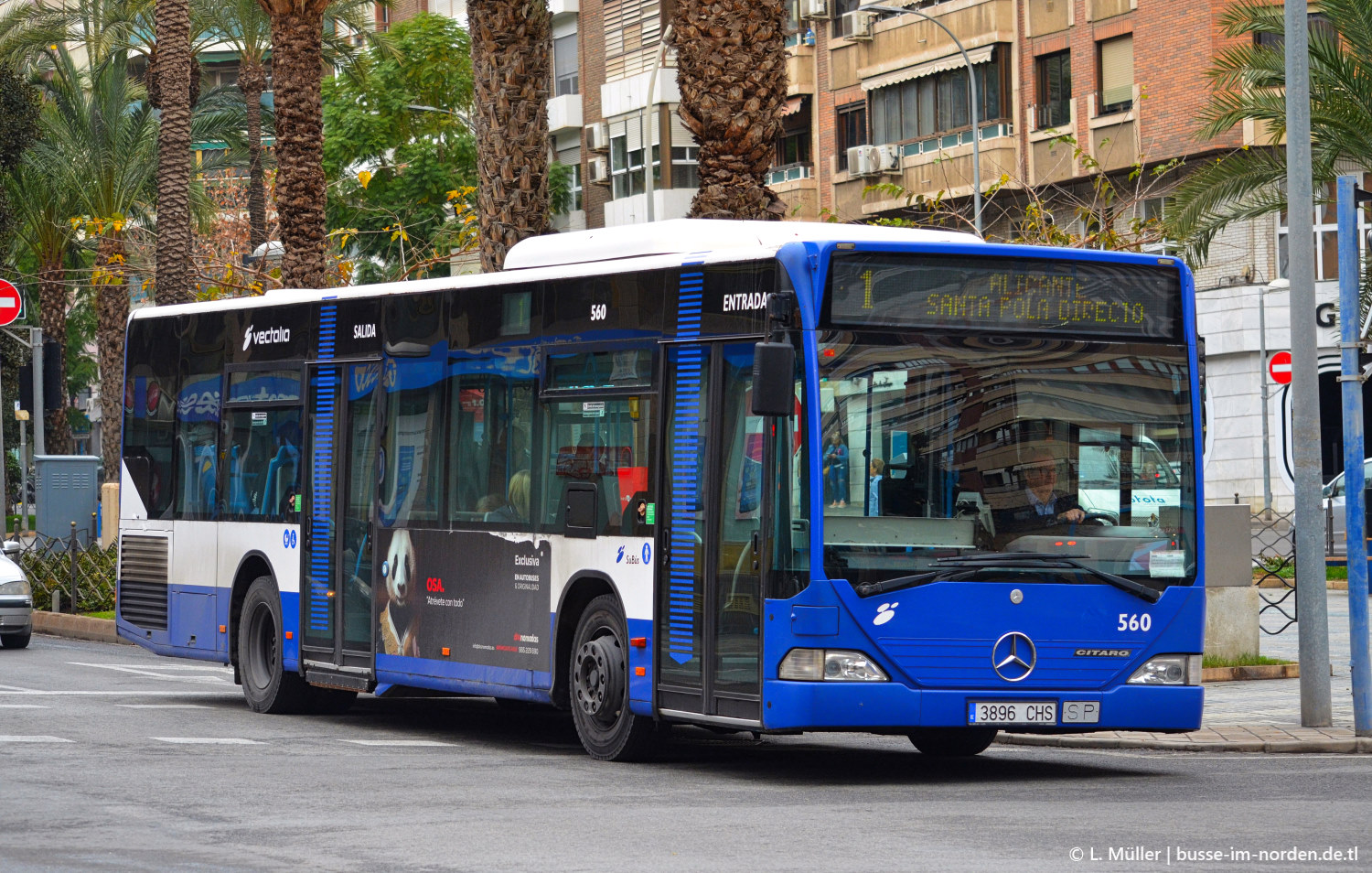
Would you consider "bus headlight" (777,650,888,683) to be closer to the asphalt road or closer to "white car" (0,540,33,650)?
the asphalt road

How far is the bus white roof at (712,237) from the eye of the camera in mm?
12484

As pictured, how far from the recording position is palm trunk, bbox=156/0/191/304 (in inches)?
1287

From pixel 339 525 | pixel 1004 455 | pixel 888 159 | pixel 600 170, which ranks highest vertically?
pixel 600 170

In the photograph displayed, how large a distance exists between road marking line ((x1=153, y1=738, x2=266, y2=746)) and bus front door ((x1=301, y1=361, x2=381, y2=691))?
137 centimetres

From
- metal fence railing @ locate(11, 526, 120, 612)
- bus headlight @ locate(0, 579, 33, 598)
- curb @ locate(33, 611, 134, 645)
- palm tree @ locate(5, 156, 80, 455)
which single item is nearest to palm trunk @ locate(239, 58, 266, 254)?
palm tree @ locate(5, 156, 80, 455)

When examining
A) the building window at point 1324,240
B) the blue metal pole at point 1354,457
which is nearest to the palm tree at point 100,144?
the building window at point 1324,240

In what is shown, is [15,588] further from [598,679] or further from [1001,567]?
[1001,567]

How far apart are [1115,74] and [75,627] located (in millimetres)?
23056

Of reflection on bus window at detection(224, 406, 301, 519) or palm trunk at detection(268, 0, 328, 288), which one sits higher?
palm trunk at detection(268, 0, 328, 288)

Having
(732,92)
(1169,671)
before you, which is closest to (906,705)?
(1169,671)

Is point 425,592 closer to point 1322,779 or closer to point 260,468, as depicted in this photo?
point 260,468

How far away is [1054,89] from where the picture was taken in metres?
43.8

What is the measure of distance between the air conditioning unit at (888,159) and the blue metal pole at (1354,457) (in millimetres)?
32100

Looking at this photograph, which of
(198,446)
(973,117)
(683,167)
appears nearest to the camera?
(198,446)
